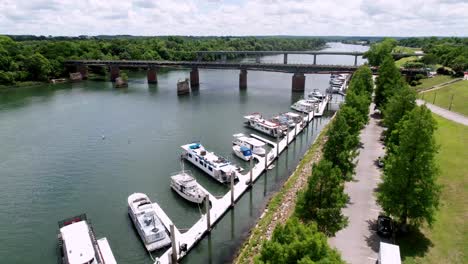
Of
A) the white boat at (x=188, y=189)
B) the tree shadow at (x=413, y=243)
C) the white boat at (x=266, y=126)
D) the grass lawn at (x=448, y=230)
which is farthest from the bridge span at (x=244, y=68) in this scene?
the tree shadow at (x=413, y=243)

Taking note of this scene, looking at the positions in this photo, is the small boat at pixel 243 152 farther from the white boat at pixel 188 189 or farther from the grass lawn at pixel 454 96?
the grass lawn at pixel 454 96

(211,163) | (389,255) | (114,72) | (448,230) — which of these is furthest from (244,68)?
(389,255)

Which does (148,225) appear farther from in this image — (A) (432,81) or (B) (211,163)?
(A) (432,81)

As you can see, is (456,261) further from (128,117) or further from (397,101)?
(128,117)

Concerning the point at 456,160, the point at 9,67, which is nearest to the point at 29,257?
the point at 456,160

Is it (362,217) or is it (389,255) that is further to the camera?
(362,217)

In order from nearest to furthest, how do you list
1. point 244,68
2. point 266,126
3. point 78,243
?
point 78,243 → point 266,126 → point 244,68
